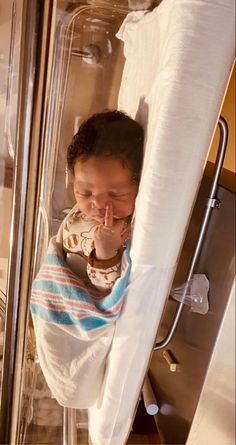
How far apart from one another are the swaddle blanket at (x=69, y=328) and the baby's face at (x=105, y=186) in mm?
96

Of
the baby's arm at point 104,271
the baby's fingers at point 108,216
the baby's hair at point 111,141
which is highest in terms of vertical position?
the baby's hair at point 111,141

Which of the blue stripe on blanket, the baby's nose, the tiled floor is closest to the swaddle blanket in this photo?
the blue stripe on blanket

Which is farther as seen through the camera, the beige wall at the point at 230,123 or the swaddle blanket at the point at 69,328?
the swaddle blanket at the point at 69,328

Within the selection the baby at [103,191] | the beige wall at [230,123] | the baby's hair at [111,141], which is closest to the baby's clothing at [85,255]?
the baby at [103,191]

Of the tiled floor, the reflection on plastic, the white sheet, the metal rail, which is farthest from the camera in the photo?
the tiled floor

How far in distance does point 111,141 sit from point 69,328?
0.38m

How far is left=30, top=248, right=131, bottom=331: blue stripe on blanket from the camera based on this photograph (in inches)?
28.7

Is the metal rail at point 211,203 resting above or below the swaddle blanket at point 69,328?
above

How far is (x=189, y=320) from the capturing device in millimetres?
1018

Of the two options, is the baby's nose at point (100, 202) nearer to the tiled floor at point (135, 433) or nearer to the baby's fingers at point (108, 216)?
the baby's fingers at point (108, 216)

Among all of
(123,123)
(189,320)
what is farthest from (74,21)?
(189,320)

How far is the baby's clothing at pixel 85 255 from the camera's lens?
77cm

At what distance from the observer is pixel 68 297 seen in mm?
793

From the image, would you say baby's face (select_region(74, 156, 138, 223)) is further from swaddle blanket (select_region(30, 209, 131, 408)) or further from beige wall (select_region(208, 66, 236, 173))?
beige wall (select_region(208, 66, 236, 173))
